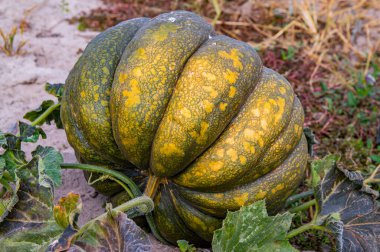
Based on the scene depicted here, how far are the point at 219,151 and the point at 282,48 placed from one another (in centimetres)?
256

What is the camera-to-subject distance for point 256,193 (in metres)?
2.28

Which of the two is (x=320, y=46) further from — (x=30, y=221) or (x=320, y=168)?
(x=30, y=221)

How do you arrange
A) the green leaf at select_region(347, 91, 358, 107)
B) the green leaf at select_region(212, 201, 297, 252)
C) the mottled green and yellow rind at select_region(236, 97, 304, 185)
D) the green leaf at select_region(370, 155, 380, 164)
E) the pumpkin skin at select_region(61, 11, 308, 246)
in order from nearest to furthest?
1. the green leaf at select_region(212, 201, 297, 252)
2. the pumpkin skin at select_region(61, 11, 308, 246)
3. the mottled green and yellow rind at select_region(236, 97, 304, 185)
4. the green leaf at select_region(370, 155, 380, 164)
5. the green leaf at select_region(347, 91, 358, 107)

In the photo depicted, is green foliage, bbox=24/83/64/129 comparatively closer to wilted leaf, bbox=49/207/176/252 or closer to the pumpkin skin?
the pumpkin skin

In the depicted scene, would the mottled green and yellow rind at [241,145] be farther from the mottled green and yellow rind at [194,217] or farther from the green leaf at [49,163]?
the green leaf at [49,163]

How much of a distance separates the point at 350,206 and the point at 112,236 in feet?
3.63

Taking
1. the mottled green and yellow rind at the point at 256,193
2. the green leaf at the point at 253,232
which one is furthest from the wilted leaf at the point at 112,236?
the mottled green and yellow rind at the point at 256,193

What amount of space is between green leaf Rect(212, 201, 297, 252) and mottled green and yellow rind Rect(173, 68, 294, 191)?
0.64ft

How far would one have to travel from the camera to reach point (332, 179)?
2.44 m

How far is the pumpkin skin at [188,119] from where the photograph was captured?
2.15m

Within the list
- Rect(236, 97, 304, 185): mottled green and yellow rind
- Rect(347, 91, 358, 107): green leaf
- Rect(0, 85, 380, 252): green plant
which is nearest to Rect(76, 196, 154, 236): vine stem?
Rect(0, 85, 380, 252): green plant

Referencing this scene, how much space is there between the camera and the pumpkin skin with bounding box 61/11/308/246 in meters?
2.15

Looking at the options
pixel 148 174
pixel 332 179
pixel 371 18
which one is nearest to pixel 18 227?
pixel 148 174

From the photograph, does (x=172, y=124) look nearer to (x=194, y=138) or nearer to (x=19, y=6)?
(x=194, y=138)
